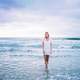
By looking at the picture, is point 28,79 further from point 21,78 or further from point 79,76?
point 79,76

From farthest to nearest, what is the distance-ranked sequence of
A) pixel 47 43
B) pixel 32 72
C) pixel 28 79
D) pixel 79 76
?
pixel 47 43, pixel 32 72, pixel 79 76, pixel 28 79

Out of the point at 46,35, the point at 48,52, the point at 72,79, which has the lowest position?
the point at 72,79

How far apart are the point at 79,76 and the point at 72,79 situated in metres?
0.76

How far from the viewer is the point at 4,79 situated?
37.7ft

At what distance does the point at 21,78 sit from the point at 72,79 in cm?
222

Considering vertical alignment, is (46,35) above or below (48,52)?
above

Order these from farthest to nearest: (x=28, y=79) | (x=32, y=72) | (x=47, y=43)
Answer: (x=47, y=43) < (x=32, y=72) < (x=28, y=79)

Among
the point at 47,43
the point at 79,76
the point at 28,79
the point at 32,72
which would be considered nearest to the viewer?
the point at 28,79

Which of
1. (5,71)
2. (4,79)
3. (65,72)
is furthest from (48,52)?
(4,79)

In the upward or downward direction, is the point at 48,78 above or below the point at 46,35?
below

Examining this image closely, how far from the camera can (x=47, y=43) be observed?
14086mm

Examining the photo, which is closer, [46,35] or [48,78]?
[48,78]

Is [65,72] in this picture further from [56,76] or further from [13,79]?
[13,79]

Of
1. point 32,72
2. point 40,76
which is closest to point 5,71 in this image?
point 32,72
